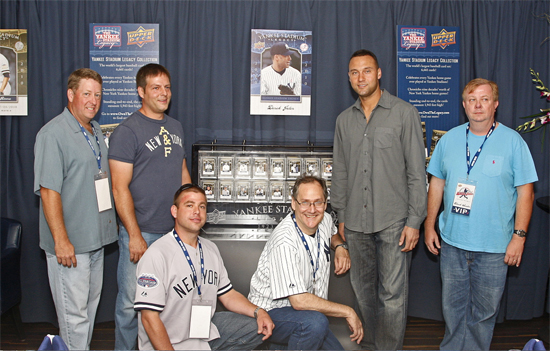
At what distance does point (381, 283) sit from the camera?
2660 millimetres

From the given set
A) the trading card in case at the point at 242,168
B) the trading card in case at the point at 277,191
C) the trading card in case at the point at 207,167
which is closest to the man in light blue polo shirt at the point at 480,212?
the trading card in case at the point at 277,191

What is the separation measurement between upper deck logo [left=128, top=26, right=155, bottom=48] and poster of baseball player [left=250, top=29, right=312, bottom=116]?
855 mm

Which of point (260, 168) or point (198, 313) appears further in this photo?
point (260, 168)

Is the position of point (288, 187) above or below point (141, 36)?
below

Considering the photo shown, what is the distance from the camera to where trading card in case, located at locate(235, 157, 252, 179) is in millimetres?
3043

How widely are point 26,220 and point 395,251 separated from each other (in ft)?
10.1

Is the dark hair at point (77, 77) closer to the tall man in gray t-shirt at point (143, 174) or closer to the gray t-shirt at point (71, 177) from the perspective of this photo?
the gray t-shirt at point (71, 177)

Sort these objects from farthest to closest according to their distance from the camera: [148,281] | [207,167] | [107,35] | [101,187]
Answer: [107,35]
[207,167]
[101,187]
[148,281]

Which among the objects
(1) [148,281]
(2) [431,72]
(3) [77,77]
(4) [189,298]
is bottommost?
(4) [189,298]

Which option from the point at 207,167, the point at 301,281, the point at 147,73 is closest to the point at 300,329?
the point at 301,281

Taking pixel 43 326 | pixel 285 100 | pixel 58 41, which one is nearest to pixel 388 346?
pixel 285 100

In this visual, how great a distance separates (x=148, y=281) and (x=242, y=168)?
4.14 feet

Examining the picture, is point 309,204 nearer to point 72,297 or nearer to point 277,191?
point 277,191

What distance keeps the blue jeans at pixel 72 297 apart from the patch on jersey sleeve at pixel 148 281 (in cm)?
66
